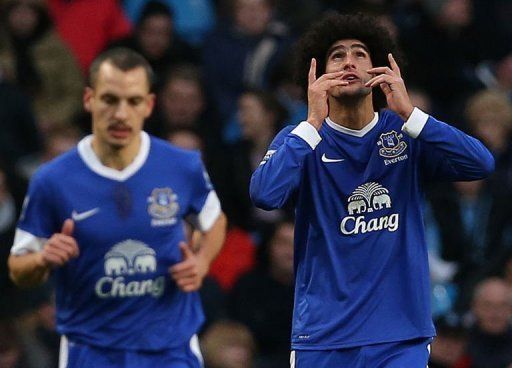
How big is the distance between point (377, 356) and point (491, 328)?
11.8ft

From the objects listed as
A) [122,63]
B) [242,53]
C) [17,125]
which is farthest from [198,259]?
[242,53]

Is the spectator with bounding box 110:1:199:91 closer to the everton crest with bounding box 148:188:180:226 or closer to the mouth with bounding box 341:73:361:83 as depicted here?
the everton crest with bounding box 148:188:180:226

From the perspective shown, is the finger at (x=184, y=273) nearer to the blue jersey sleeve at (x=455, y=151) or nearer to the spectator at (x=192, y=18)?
the blue jersey sleeve at (x=455, y=151)

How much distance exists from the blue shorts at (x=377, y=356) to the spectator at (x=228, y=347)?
11.4 feet

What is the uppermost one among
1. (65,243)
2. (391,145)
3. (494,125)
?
(494,125)

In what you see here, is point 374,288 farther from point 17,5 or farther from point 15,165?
point 17,5

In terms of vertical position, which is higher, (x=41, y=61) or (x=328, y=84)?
(x=41, y=61)

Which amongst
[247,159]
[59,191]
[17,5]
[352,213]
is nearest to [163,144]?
[59,191]

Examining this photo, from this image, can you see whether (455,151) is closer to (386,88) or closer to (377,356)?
(386,88)

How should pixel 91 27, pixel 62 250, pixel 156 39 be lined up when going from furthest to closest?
pixel 91 27, pixel 156 39, pixel 62 250

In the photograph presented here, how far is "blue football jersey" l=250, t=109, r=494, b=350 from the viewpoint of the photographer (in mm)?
6414

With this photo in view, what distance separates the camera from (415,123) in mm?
6418

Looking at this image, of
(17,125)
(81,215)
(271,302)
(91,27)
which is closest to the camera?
(81,215)

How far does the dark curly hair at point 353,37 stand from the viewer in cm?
684
